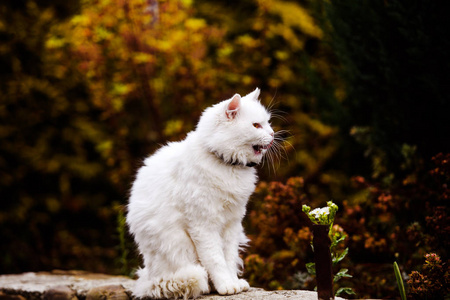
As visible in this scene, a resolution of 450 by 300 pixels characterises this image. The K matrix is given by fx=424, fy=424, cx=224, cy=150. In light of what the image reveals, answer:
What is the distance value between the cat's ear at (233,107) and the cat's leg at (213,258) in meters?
0.72

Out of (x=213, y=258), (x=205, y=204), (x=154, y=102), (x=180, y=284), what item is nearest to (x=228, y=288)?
(x=213, y=258)

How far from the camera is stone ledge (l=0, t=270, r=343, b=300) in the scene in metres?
3.33

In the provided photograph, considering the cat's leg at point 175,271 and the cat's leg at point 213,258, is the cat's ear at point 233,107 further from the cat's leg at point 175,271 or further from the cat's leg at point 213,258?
the cat's leg at point 175,271

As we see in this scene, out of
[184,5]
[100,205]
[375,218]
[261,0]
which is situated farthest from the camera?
[100,205]

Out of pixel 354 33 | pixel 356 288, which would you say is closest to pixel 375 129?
pixel 354 33

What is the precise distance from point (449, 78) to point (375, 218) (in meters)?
1.45

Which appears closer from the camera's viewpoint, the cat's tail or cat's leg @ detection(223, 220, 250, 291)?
the cat's tail

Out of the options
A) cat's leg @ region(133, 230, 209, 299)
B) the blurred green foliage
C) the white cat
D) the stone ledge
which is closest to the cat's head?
the white cat

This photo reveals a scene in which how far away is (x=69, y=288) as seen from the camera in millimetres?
3643

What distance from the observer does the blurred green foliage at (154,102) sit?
4395mm

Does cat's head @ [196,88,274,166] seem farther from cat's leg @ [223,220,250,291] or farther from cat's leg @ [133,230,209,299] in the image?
cat's leg @ [133,230,209,299]

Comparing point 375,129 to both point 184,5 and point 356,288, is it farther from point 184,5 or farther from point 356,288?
point 184,5

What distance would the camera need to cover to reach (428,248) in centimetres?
345

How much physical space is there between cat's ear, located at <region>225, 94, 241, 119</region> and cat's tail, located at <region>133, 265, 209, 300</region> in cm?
99
